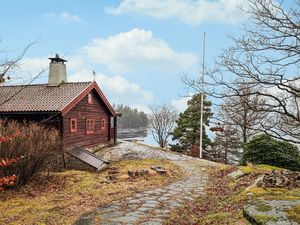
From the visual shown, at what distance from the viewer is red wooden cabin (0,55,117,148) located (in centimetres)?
1641

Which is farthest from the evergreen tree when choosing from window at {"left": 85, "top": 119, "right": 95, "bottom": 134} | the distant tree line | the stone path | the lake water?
the distant tree line

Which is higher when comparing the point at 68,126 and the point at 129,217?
the point at 68,126

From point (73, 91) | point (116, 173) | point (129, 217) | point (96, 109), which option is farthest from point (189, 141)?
point (129, 217)

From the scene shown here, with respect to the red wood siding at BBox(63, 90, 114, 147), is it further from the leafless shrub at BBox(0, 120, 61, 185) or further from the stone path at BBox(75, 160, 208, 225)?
the stone path at BBox(75, 160, 208, 225)

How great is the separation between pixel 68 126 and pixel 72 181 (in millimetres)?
6395

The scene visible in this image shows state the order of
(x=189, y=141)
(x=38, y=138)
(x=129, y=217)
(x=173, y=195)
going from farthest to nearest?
1. (x=189, y=141)
2. (x=38, y=138)
3. (x=173, y=195)
4. (x=129, y=217)

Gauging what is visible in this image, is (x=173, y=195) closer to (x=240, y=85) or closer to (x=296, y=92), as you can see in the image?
(x=240, y=85)

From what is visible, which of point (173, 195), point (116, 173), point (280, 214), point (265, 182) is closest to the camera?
point (280, 214)

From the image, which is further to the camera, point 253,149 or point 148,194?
point 253,149

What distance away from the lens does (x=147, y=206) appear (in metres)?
7.49

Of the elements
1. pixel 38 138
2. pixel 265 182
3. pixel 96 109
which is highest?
pixel 96 109

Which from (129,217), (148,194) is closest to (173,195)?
(148,194)

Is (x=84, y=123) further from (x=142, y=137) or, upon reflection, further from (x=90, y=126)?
(x=142, y=137)

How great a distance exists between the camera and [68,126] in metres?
17.1
